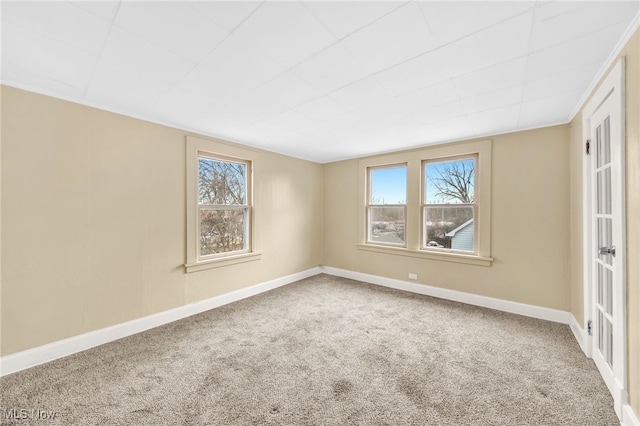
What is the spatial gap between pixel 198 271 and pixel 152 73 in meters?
2.34

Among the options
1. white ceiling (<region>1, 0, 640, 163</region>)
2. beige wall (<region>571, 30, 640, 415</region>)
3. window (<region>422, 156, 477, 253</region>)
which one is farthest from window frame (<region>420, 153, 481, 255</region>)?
beige wall (<region>571, 30, 640, 415</region>)

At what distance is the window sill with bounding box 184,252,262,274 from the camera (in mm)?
3268

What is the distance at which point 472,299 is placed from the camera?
→ 141 inches

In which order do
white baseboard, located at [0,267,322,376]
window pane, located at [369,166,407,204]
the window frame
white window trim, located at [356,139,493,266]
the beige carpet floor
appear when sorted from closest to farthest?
the beige carpet floor < white baseboard, located at [0,267,322,376] < white window trim, located at [356,139,493,266] < the window frame < window pane, located at [369,166,407,204]

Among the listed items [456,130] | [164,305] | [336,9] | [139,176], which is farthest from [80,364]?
[456,130]

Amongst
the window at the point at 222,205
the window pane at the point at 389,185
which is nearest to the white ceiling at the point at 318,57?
the window at the point at 222,205

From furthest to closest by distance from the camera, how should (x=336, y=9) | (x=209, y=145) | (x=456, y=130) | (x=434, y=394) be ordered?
(x=209, y=145) → (x=456, y=130) → (x=434, y=394) → (x=336, y=9)

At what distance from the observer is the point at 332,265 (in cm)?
523

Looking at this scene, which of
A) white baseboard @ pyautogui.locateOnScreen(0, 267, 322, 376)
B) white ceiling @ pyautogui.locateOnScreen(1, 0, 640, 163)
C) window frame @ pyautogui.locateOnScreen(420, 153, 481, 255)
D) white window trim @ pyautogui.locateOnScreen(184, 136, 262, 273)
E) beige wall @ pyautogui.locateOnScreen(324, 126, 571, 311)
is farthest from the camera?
window frame @ pyautogui.locateOnScreen(420, 153, 481, 255)

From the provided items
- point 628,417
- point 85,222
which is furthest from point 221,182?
point 628,417

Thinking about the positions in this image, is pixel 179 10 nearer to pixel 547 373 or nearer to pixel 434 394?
pixel 434 394

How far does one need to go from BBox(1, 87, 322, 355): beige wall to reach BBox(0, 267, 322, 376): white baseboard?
6cm

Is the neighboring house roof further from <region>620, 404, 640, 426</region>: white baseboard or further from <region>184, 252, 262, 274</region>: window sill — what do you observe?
<region>184, 252, 262, 274</region>: window sill

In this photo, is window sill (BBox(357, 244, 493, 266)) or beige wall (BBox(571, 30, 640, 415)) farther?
window sill (BBox(357, 244, 493, 266))
